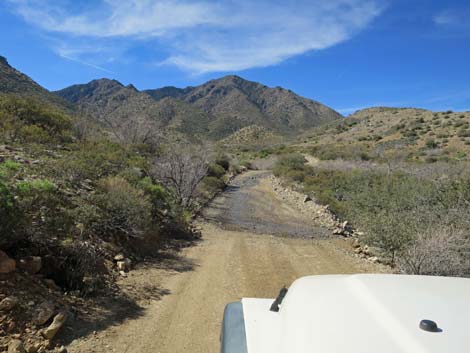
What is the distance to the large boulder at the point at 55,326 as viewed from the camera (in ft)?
15.5

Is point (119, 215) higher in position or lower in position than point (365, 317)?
lower

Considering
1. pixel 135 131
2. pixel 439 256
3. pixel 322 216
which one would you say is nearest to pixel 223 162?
pixel 135 131

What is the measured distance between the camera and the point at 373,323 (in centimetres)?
189

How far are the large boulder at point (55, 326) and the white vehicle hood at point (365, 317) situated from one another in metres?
3.36

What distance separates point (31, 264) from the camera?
236 inches

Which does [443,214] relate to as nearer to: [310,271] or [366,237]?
[366,237]

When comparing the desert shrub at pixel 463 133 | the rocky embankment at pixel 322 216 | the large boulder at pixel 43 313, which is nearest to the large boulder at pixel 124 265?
the large boulder at pixel 43 313

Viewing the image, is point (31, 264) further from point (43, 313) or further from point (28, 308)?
point (43, 313)

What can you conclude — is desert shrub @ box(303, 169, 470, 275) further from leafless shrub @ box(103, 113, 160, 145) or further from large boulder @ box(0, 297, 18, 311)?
leafless shrub @ box(103, 113, 160, 145)

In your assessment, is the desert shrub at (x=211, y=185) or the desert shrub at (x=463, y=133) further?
the desert shrub at (x=463, y=133)

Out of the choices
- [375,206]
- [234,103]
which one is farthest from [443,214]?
[234,103]

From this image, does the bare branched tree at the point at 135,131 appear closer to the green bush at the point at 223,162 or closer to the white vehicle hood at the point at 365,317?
the green bush at the point at 223,162

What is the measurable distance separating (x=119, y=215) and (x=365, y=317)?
836cm

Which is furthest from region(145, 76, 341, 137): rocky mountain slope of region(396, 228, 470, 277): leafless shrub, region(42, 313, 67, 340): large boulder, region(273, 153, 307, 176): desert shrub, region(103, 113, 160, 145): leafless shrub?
region(42, 313, 67, 340): large boulder
